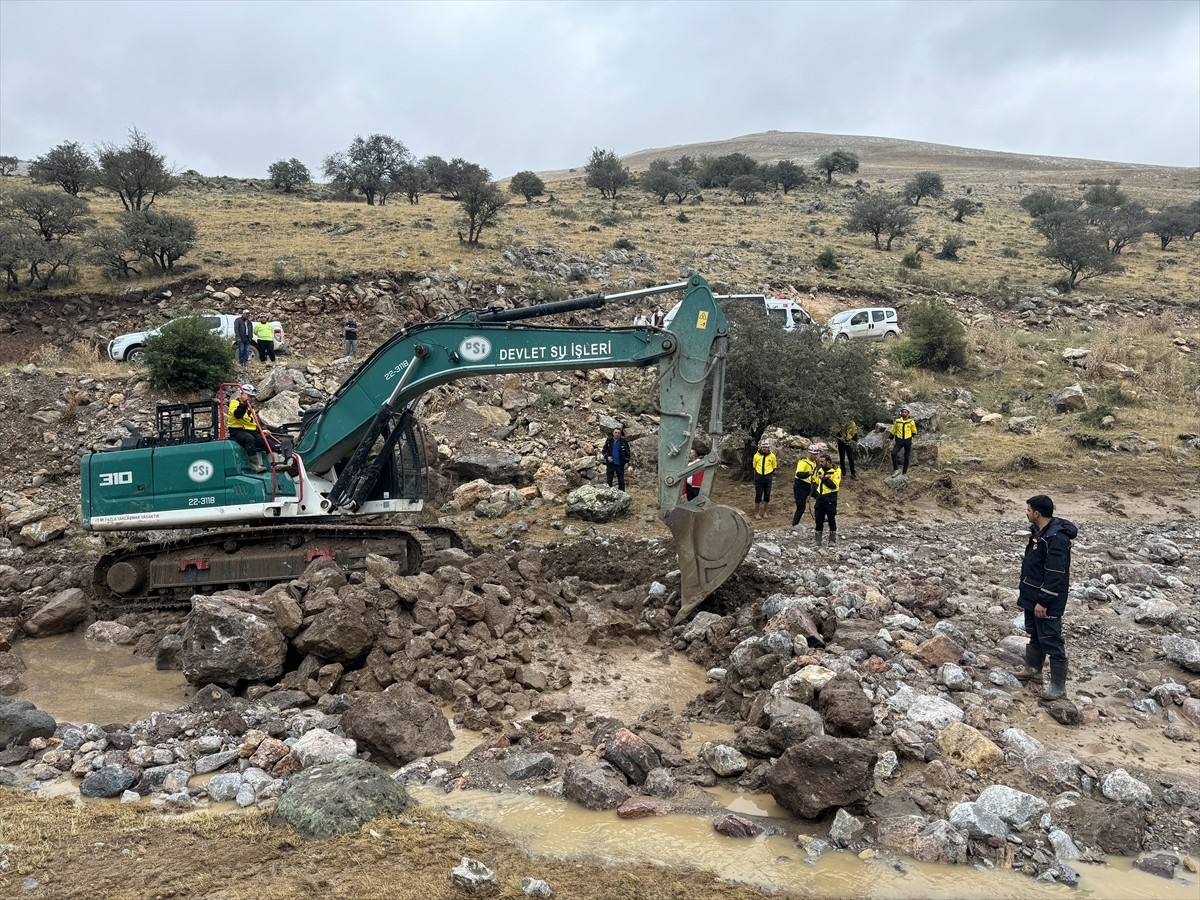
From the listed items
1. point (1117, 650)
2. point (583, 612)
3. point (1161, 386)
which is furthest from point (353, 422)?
point (1161, 386)

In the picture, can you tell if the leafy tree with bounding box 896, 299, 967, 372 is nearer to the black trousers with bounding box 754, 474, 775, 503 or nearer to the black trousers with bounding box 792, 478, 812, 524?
the black trousers with bounding box 754, 474, 775, 503

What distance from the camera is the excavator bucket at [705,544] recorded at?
9.33 m

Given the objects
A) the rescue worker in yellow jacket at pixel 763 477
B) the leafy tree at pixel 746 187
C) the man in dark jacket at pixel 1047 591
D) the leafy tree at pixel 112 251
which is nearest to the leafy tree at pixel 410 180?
the leafy tree at pixel 746 187

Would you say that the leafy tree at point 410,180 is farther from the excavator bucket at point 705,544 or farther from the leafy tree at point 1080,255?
the excavator bucket at point 705,544

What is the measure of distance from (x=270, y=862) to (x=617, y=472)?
36.1ft

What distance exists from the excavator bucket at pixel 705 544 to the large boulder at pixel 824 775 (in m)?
3.60

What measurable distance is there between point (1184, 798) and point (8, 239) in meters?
29.6

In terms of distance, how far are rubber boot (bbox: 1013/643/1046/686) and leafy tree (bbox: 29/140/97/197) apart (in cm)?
4239

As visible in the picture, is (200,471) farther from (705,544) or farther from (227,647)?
(705,544)

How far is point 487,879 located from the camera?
4980 mm

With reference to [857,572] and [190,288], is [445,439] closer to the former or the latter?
[857,572]

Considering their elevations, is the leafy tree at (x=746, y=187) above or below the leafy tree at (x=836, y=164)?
below

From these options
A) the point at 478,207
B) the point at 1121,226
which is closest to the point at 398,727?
the point at 478,207

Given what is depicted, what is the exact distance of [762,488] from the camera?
583 inches
